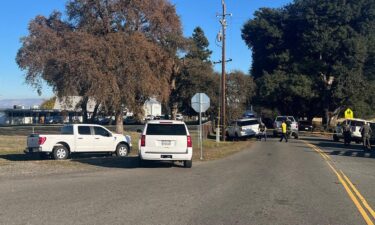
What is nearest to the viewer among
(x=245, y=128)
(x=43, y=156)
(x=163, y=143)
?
(x=163, y=143)

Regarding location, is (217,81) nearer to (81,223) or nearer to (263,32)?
(263,32)

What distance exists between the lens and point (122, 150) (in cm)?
2425

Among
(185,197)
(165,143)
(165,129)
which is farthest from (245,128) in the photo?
(185,197)

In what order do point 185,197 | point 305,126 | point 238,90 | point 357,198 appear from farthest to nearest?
point 305,126, point 238,90, point 357,198, point 185,197

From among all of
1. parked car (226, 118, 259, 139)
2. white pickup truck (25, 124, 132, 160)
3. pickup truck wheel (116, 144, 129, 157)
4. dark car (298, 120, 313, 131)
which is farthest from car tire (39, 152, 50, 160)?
dark car (298, 120, 313, 131)

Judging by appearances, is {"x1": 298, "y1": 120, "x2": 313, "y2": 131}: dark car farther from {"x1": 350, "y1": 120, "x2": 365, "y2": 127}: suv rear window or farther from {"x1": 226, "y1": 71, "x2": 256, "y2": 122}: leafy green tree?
{"x1": 350, "y1": 120, "x2": 365, "y2": 127}: suv rear window

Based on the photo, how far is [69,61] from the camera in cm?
3491

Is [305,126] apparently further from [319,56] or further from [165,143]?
[165,143]

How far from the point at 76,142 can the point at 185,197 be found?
12698 millimetres

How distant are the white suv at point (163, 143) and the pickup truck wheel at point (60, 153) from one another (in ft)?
19.6

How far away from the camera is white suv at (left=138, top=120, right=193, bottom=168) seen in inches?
690

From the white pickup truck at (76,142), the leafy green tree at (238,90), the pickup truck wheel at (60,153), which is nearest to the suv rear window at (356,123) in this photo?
the white pickup truck at (76,142)

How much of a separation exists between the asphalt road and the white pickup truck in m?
5.37

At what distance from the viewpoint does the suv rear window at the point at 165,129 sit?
1772 cm
